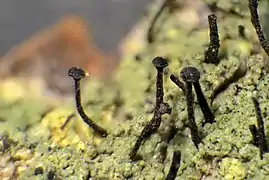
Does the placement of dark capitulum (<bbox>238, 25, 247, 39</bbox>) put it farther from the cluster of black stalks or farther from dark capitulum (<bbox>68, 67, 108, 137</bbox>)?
dark capitulum (<bbox>68, 67, 108, 137</bbox>)

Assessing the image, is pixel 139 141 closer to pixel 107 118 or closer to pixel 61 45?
pixel 107 118

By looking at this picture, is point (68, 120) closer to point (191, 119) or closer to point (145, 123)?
point (145, 123)

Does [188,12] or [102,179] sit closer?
[102,179]

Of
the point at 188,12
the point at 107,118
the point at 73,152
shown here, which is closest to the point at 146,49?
the point at 188,12

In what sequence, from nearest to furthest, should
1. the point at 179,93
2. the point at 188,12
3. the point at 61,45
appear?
the point at 179,93 → the point at 188,12 → the point at 61,45

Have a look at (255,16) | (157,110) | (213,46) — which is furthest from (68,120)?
(255,16)

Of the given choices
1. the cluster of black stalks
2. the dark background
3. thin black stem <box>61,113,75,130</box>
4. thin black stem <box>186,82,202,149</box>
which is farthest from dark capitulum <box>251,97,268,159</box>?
the dark background

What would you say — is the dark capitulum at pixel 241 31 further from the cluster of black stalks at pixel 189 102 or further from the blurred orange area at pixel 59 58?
the blurred orange area at pixel 59 58
